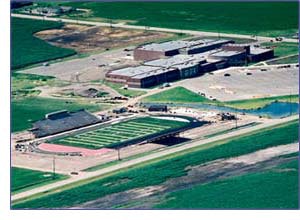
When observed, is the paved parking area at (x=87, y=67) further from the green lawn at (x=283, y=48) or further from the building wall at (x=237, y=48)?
the green lawn at (x=283, y=48)

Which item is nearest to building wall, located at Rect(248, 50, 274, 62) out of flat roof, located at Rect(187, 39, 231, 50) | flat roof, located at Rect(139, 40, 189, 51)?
flat roof, located at Rect(187, 39, 231, 50)

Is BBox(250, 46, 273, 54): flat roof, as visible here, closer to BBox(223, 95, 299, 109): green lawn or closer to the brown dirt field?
the brown dirt field

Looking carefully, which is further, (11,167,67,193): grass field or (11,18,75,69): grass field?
(11,18,75,69): grass field

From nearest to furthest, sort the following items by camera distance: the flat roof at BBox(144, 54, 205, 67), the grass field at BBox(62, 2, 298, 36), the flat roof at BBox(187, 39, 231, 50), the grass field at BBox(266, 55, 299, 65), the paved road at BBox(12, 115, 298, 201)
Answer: the paved road at BBox(12, 115, 298, 201), the flat roof at BBox(144, 54, 205, 67), the grass field at BBox(266, 55, 299, 65), the flat roof at BBox(187, 39, 231, 50), the grass field at BBox(62, 2, 298, 36)

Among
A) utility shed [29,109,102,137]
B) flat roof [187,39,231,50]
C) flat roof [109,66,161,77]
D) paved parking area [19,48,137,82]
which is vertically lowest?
paved parking area [19,48,137,82]

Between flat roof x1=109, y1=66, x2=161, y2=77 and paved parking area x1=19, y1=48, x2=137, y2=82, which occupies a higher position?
flat roof x1=109, y1=66, x2=161, y2=77

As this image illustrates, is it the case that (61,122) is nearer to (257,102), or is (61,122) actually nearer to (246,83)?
(257,102)

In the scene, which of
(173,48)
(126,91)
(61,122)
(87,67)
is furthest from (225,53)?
(61,122)
